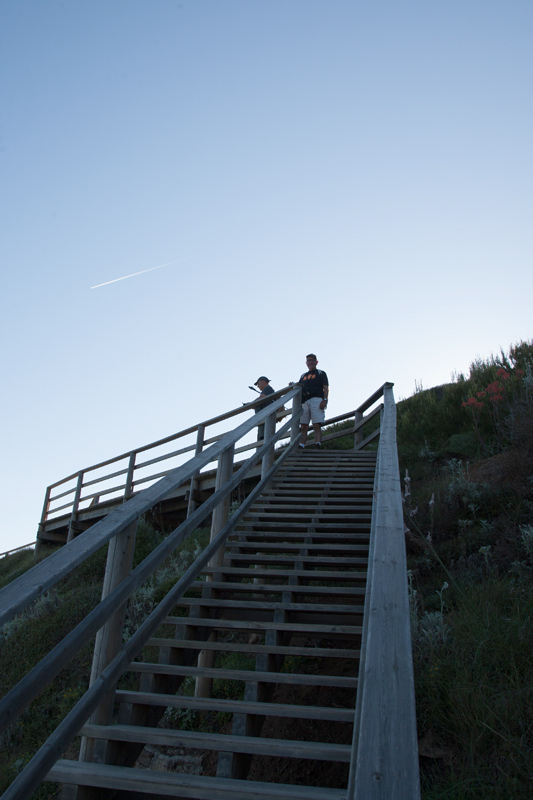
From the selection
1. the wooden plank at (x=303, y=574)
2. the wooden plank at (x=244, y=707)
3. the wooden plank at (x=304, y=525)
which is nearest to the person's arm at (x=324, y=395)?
the wooden plank at (x=304, y=525)

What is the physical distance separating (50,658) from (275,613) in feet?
6.12

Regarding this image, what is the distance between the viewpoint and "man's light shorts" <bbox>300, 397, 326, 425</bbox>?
906 cm

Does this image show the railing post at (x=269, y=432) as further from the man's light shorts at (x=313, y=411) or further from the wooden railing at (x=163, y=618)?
the man's light shorts at (x=313, y=411)

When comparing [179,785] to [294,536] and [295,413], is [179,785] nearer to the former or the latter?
[294,536]

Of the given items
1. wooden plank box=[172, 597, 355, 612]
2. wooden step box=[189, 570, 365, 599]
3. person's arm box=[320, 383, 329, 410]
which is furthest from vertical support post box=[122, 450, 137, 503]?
wooden plank box=[172, 597, 355, 612]

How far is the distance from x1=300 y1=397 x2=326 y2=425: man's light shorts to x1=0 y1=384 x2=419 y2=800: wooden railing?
4577 millimetres

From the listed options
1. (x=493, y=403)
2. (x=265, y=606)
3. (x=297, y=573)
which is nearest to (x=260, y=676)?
(x=265, y=606)

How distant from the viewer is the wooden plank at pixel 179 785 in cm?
225

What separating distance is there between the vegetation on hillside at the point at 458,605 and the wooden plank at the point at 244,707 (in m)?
0.57

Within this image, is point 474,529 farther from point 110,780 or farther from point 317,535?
point 110,780

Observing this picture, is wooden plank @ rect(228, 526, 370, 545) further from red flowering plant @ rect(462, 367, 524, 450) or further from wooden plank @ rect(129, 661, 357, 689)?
red flowering plant @ rect(462, 367, 524, 450)

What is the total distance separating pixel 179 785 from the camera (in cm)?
234

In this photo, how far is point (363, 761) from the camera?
1.09m

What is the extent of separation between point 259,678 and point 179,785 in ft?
2.57
